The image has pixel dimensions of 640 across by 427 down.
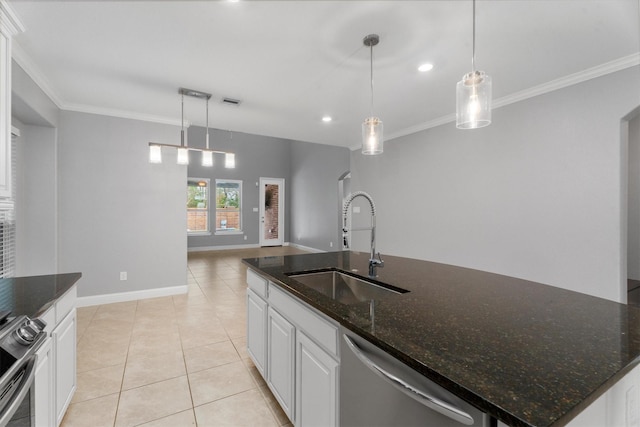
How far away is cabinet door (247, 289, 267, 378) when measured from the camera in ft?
6.42

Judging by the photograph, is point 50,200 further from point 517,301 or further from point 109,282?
point 517,301

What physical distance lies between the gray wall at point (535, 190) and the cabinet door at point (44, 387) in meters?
3.98

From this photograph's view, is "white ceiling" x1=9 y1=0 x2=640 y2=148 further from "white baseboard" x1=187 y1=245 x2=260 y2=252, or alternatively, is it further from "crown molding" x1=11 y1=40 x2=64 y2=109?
"white baseboard" x1=187 y1=245 x2=260 y2=252

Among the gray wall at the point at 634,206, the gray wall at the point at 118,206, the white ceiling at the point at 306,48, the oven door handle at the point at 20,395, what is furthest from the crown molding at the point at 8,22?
the gray wall at the point at 634,206

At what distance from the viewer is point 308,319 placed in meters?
1.39

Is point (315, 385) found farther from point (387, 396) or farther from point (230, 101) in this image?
point (230, 101)

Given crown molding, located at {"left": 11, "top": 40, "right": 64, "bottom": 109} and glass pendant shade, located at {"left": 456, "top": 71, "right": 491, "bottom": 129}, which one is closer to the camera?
glass pendant shade, located at {"left": 456, "top": 71, "right": 491, "bottom": 129}

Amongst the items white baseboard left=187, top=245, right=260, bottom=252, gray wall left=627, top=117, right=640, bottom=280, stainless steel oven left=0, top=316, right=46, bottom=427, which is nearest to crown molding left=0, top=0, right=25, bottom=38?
stainless steel oven left=0, top=316, right=46, bottom=427

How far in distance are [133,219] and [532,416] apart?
14.7 feet

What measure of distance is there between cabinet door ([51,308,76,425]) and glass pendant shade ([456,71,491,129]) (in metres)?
2.52

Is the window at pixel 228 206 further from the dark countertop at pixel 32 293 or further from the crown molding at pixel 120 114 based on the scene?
the dark countertop at pixel 32 293

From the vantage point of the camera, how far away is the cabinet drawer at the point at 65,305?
1.54m

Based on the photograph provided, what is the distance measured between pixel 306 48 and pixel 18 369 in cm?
243

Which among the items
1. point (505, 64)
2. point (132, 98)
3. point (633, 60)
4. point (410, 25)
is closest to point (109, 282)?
point (132, 98)
